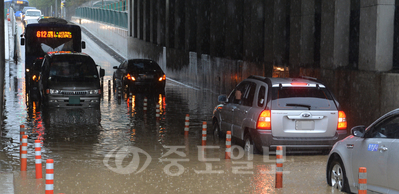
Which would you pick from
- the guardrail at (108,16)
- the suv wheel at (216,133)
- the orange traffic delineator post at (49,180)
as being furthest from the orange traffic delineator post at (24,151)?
the guardrail at (108,16)

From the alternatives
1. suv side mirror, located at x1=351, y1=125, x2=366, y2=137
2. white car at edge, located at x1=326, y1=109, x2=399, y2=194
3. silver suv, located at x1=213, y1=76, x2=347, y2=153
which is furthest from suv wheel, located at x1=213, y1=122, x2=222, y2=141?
suv side mirror, located at x1=351, y1=125, x2=366, y2=137

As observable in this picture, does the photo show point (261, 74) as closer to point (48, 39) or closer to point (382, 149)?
point (48, 39)

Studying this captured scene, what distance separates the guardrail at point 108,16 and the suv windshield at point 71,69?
42654 millimetres

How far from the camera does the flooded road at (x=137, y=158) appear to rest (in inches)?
349

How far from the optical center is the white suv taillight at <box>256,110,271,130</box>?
10961mm

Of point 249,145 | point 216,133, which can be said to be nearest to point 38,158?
point 249,145

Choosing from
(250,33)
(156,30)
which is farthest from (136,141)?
(156,30)

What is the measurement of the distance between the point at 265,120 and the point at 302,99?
829 mm

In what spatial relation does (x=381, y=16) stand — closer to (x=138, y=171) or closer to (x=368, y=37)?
(x=368, y=37)

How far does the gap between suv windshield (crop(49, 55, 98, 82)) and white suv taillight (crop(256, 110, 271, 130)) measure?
1070 cm

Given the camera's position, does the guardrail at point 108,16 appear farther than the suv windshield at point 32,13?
No

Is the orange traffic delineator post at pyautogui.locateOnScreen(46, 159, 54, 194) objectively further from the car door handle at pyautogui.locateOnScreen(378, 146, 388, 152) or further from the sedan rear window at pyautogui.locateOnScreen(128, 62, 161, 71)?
the sedan rear window at pyautogui.locateOnScreen(128, 62, 161, 71)

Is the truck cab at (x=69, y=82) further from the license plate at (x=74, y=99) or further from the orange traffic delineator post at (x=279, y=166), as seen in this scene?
the orange traffic delineator post at (x=279, y=166)

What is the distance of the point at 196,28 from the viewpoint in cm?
3619
